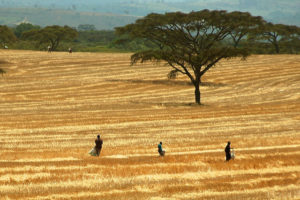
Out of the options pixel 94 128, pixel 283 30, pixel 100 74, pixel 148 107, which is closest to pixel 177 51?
pixel 148 107

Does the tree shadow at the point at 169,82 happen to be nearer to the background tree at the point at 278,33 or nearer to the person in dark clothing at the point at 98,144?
the person in dark clothing at the point at 98,144

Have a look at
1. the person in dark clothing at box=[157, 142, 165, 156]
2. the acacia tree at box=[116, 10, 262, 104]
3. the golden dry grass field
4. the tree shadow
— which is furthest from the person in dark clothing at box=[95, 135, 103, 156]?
the tree shadow

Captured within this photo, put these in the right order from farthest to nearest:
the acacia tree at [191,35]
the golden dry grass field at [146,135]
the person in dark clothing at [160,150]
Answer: the acacia tree at [191,35], the person in dark clothing at [160,150], the golden dry grass field at [146,135]

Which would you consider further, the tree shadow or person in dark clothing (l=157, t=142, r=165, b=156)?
the tree shadow

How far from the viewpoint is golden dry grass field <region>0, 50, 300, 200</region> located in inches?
857

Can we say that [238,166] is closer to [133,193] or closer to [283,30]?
[133,193]

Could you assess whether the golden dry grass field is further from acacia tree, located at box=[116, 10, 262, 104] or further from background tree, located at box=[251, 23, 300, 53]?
background tree, located at box=[251, 23, 300, 53]

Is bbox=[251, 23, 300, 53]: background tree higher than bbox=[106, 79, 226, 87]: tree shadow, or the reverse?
bbox=[251, 23, 300, 53]: background tree

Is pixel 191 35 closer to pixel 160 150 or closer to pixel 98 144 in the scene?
pixel 160 150

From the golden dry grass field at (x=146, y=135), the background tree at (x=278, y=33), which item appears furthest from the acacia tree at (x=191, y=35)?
the background tree at (x=278, y=33)

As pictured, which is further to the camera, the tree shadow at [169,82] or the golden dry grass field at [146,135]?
the tree shadow at [169,82]

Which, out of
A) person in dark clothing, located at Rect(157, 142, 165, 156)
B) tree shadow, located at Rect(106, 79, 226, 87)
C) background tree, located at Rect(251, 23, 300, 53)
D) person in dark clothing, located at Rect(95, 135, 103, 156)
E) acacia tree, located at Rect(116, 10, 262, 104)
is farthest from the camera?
background tree, located at Rect(251, 23, 300, 53)

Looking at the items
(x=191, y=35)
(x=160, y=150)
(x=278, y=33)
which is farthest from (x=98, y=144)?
(x=278, y=33)

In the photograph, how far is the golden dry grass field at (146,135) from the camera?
2177 centimetres
